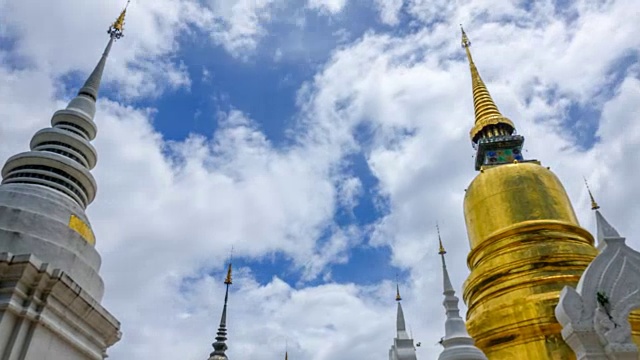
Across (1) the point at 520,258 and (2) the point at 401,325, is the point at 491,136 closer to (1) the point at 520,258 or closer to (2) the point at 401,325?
(1) the point at 520,258

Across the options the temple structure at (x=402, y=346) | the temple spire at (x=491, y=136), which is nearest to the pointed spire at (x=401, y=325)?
the temple structure at (x=402, y=346)

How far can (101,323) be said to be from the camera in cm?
769

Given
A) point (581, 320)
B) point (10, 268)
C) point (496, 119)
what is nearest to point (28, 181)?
point (10, 268)

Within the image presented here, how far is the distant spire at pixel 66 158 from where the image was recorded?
8.80 meters

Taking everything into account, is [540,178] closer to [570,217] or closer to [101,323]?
[570,217]

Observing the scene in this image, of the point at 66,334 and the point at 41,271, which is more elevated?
the point at 41,271

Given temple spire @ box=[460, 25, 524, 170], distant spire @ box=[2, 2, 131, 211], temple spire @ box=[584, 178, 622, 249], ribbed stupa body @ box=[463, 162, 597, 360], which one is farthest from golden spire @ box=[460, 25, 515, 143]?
distant spire @ box=[2, 2, 131, 211]

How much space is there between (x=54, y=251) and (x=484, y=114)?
51.4 ft

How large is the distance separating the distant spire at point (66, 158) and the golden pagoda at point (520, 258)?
8668 mm

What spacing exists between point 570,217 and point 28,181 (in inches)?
497

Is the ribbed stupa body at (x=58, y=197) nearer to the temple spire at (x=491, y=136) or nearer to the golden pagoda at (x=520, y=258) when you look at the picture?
the golden pagoda at (x=520, y=258)

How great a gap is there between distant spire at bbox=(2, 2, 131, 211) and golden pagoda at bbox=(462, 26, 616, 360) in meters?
8.67

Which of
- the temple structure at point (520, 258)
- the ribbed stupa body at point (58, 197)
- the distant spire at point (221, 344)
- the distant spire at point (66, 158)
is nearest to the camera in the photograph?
the ribbed stupa body at point (58, 197)

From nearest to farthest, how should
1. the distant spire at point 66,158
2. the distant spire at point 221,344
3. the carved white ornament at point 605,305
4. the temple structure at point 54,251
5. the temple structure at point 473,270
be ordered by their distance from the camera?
the temple structure at point 54,251 < the temple structure at point 473,270 < the carved white ornament at point 605,305 < the distant spire at point 66,158 < the distant spire at point 221,344
